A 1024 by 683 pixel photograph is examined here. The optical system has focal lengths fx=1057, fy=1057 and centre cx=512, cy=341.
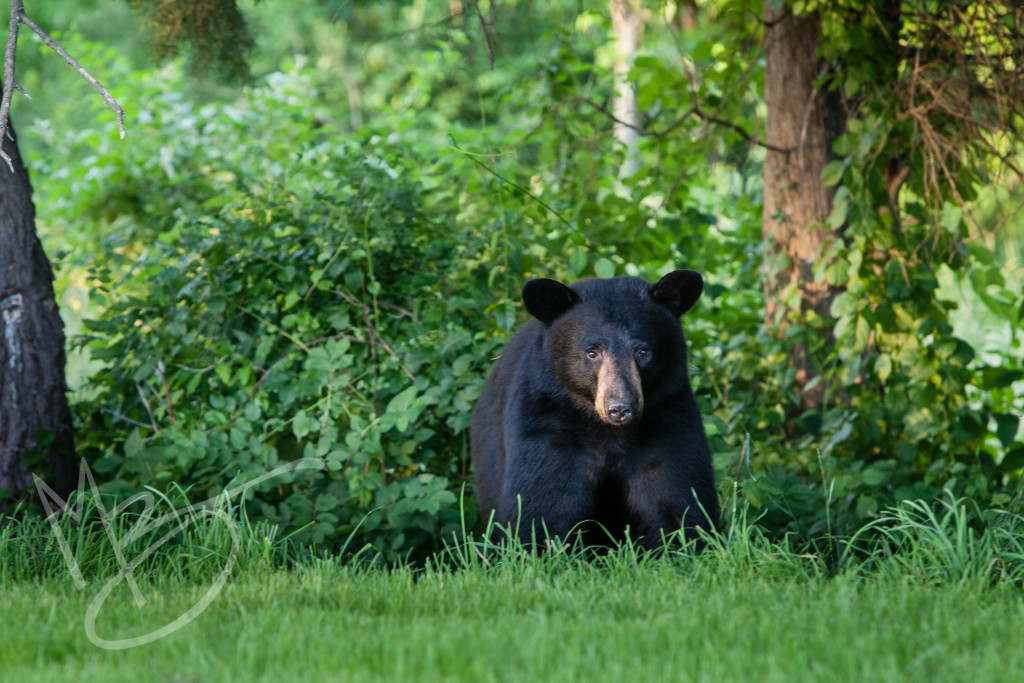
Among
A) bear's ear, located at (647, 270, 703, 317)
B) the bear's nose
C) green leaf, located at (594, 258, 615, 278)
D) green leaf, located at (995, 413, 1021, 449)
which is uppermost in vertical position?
green leaf, located at (594, 258, 615, 278)

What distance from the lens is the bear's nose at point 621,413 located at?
3.68 metres

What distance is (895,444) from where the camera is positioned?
5969mm

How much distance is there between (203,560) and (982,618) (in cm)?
246

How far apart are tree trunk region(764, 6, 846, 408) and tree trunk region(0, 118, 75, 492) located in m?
3.85

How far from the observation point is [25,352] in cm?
462

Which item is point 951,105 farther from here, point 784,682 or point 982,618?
point 784,682

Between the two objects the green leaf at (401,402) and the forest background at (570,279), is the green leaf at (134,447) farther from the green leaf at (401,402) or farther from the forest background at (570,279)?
the green leaf at (401,402)

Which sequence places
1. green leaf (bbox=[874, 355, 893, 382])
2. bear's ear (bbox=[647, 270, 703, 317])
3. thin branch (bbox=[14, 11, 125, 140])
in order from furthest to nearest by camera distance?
green leaf (bbox=[874, 355, 893, 382]) < bear's ear (bbox=[647, 270, 703, 317]) < thin branch (bbox=[14, 11, 125, 140])

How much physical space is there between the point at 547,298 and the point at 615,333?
311 mm

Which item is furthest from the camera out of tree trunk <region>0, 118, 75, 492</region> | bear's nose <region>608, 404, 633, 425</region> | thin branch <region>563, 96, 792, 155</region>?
thin branch <region>563, 96, 792, 155</region>

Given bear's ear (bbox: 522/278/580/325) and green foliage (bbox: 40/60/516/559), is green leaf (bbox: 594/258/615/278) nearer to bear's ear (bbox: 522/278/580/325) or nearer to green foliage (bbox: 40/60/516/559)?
green foliage (bbox: 40/60/516/559)

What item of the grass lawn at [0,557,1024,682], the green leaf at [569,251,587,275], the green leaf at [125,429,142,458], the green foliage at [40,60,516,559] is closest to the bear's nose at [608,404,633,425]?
the grass lawn at [0,557,1024,682]

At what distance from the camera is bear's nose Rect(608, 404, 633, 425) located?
3.68 m

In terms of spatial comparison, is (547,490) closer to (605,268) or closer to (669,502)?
(669,502)
